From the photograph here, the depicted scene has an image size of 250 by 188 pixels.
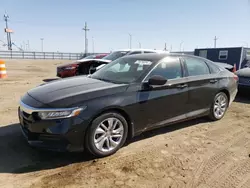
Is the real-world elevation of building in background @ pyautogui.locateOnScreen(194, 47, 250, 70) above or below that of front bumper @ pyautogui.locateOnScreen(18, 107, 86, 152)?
above

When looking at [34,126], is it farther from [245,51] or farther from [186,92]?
[245,51]

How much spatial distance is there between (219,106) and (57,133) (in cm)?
375

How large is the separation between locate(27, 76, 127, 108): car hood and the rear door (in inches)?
61.7

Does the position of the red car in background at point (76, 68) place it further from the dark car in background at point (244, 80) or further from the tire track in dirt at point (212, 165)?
the tire track in dirt at point (212, 165)

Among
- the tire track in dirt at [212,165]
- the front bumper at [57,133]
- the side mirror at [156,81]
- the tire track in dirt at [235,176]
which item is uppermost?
the side mirror at [156,81]

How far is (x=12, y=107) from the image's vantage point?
579cm

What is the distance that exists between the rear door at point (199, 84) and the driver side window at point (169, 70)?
208mm

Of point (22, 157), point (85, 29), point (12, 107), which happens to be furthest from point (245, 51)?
point (85, 29)

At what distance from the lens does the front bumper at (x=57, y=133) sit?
3.06 meters

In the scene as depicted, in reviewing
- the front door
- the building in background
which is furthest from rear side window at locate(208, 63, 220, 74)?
the building in background

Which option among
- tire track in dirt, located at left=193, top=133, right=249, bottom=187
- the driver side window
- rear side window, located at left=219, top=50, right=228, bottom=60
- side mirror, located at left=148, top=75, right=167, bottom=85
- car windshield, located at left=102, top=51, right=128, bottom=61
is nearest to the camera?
tire track in dirt, located at left=193, top=133, right=249, bottom=187

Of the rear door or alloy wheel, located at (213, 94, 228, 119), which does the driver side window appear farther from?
alloy wheel, located at (213, 94, 228, 119)

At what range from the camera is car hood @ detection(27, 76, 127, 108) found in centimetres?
321

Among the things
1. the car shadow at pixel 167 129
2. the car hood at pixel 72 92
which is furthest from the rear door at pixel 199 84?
the car hood at pixel 72 92
